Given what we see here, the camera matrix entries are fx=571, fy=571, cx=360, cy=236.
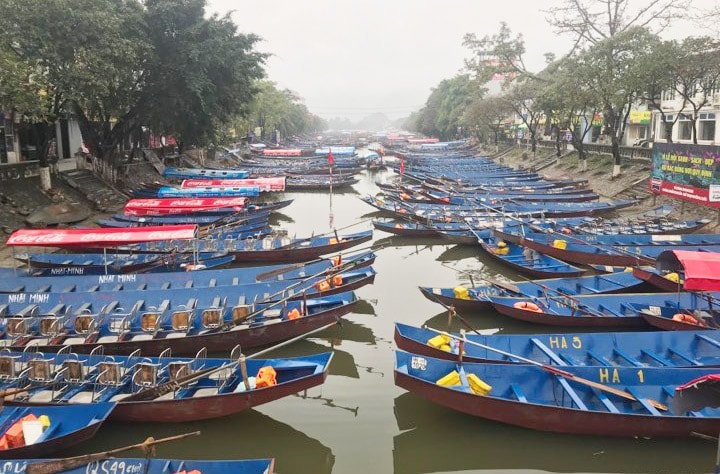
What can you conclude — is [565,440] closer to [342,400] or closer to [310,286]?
[342,400]

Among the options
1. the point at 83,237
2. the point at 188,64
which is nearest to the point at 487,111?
the point at 188,64

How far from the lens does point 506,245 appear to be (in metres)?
20.0

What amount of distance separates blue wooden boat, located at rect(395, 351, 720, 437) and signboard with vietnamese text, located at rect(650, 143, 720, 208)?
581 inches

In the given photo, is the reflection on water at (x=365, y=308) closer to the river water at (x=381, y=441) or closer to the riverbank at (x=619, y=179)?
the river water at (x=381, y=441)

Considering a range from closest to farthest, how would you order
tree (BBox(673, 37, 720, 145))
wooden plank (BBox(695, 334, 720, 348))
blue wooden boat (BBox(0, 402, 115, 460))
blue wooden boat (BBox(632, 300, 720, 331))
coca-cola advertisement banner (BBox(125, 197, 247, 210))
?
1. blue wooden boat (BBox(0, 402, 115, 460))
2. wooden plank (BBox(695, 334, 720, 348))
3. blue wooden boat (BBox(632, 300, 720, 331))
4. coca-cola advertisement banner (BBox(125, 197, 247, 210))
5. tree (BBox(673, 37, 720, 145))

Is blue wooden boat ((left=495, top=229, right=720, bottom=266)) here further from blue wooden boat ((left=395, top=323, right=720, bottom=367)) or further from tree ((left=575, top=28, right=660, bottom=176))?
tree ((left=575, top=28, right=660, bottom=176))

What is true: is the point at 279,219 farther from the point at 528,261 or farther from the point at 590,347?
the point at 590,347

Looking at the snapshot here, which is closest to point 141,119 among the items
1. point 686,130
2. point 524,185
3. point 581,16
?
point 524,185

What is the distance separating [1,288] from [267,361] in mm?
8745

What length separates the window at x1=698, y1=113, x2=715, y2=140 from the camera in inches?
1486

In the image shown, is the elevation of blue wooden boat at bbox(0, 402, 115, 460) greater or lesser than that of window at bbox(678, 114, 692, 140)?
lesser

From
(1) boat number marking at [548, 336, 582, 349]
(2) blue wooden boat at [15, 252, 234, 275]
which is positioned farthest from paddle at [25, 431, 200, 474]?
(2) blue wooden boat at [15, 252, 234, 275]

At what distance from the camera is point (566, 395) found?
31.2 feet

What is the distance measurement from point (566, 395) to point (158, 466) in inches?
252
